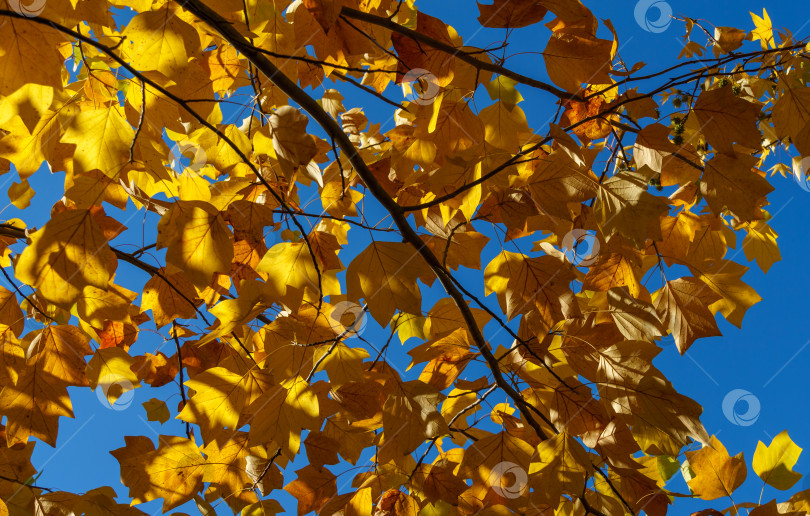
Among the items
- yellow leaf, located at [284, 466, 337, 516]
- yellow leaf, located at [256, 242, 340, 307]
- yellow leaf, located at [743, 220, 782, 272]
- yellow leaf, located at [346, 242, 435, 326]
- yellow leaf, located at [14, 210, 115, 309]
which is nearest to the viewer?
yellow leaf, located at [14, 210, 115, 309]

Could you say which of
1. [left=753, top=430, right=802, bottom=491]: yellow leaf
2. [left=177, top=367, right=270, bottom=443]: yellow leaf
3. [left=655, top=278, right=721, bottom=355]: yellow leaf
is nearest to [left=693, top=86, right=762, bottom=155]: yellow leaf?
[left=655, top=278, right=721, bottom=355]: yellow leaf

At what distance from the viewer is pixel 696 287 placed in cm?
154

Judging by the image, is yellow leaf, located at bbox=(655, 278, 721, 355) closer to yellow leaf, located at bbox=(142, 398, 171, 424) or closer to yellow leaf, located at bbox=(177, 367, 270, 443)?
yellow leaf, located at bbox=(177, 367, 270, 443)

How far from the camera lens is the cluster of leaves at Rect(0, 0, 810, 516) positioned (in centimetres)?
125

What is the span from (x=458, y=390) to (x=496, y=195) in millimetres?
737

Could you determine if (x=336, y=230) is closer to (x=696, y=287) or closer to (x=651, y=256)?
(x=651, y=256)

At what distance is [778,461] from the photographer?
1582 mm

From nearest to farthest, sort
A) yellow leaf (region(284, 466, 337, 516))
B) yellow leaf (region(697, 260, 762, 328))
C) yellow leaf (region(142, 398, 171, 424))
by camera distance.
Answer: yellow leaf (region(697, 260, 762, 328)), yellow leaf (region(284, 466, 337, 516)), yellow leaf (region(142, 398, 171, 424))

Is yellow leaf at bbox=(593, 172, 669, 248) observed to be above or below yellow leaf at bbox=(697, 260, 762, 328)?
above

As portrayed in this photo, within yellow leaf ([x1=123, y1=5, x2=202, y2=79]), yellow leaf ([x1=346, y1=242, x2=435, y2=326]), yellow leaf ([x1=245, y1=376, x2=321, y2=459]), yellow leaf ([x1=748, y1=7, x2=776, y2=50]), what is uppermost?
yellow leaf ([x1=748, y1=7, x2=776, y2=50])

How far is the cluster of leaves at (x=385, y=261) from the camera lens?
1.25 m

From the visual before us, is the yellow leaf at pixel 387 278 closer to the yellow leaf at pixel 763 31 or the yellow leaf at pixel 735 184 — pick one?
the yellow leaf at pixel 735 184

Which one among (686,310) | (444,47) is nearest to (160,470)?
(444,47)

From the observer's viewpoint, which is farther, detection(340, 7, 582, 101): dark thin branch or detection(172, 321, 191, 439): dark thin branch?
detection(172, 321, 191, 439): dark thin branch
